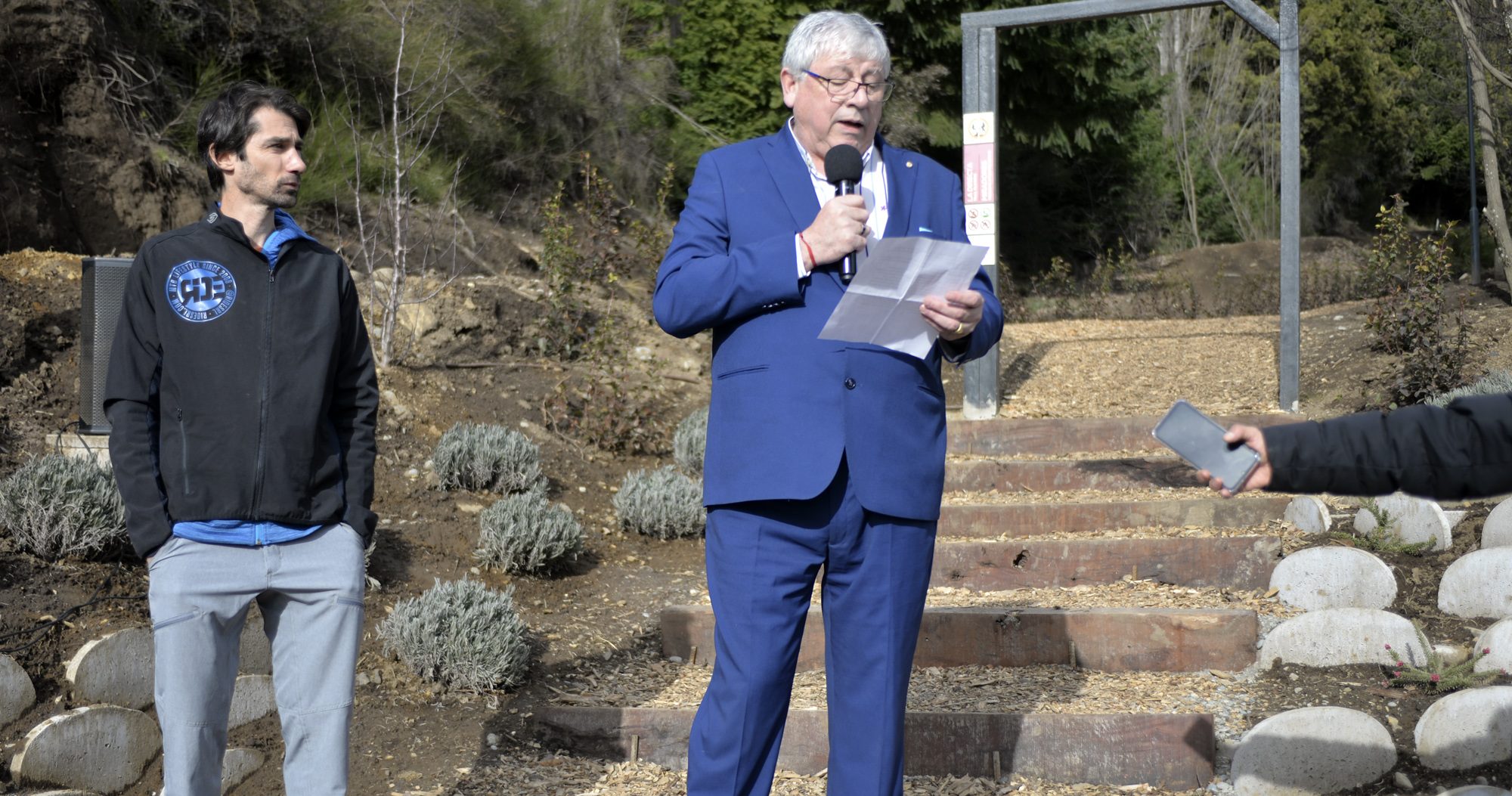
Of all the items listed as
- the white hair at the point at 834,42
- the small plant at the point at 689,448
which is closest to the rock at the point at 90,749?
the white hair at the point at 834,42

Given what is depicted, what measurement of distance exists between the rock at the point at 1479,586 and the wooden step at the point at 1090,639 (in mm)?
785

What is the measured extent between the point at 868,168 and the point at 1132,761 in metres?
2.05

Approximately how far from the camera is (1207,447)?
2184mm

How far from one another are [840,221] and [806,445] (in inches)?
18.7

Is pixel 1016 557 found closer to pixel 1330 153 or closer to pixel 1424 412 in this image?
pixel 1424 412

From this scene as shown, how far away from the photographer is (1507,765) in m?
3.54

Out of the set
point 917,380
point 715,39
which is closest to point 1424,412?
point 917,380

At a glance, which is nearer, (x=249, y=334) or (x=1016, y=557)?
(x=249, y=334)

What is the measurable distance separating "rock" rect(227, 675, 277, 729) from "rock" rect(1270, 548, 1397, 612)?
3.70 metres

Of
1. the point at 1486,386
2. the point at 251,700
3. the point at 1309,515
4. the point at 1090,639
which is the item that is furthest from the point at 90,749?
the point at 1486,386

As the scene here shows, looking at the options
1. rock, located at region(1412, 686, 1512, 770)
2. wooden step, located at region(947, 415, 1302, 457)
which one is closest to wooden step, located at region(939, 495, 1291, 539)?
wooden step, located at region(947, 415, 1302, 457)

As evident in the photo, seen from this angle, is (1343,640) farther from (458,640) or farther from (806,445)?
(458,640)

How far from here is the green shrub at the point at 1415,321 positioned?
22.0 feet

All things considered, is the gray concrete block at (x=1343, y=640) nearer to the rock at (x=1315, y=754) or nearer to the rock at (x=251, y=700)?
the rock at (x=1315, y=754)
